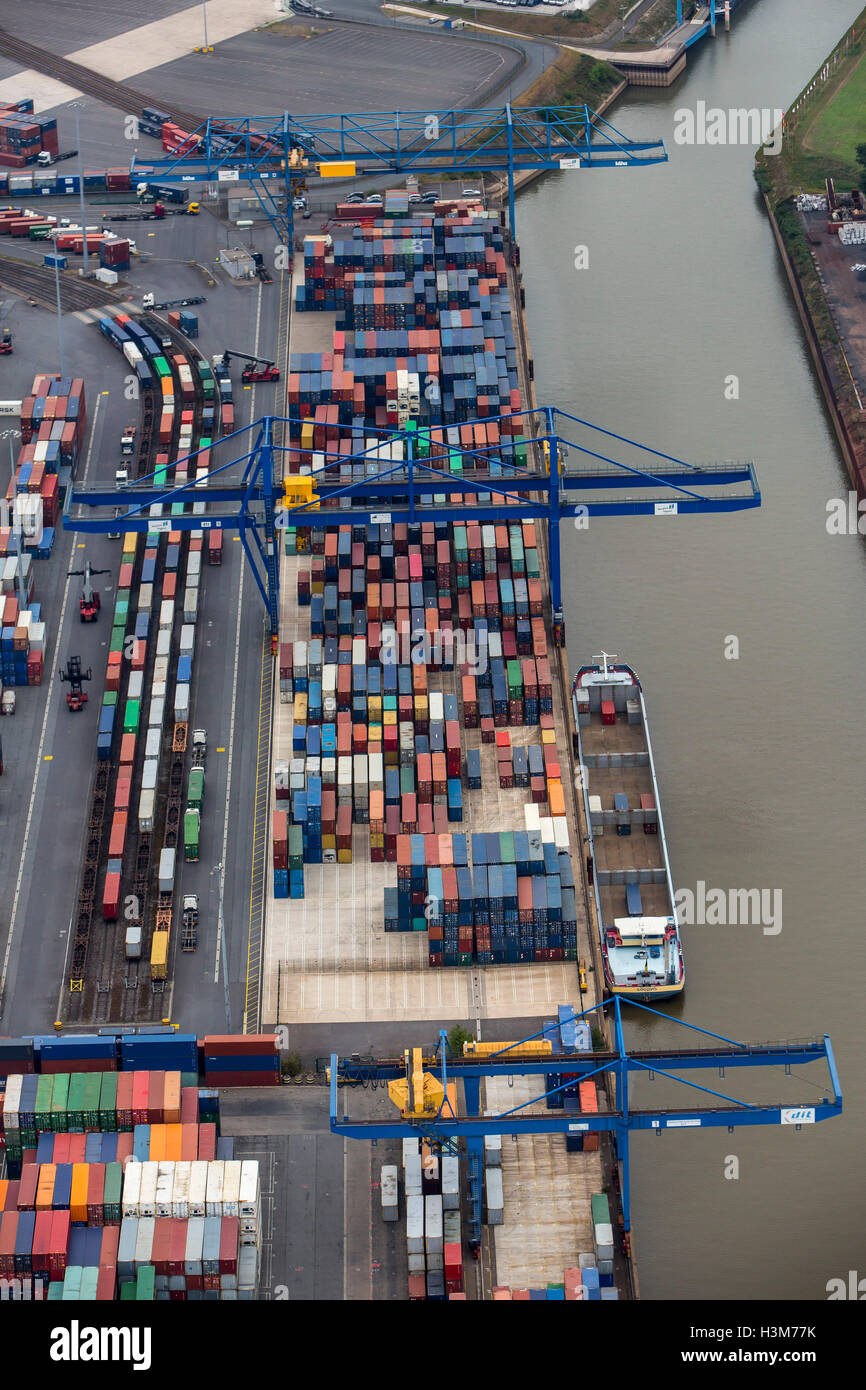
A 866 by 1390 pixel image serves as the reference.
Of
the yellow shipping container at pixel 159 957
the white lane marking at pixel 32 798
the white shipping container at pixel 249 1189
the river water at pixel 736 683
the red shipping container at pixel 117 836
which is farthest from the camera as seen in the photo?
the red shipping container at pixel 117 836

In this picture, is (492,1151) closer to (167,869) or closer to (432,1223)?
(432,1223)

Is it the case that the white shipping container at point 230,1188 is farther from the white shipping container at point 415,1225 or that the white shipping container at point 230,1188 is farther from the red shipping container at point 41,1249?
the white shipping container at point 415,1225

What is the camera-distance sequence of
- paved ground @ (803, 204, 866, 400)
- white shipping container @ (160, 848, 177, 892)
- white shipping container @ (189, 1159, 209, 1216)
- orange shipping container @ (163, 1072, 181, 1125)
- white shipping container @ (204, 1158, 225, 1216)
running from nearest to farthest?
1. white shipping container @ (189, 1159, 209, 1216)
2. white shipping container @ (204, 1158, 225, 1216)
3. orange shipping container @ (163, 1072, 181, 1125)
4. white shipping container @ (160, 848, 177, 892)
5. paved ground @ (803, 204, 866, 400)

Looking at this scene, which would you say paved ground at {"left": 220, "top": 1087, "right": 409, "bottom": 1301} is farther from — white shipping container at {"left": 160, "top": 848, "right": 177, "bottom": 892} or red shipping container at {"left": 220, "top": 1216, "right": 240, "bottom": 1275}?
white shipping container at {"left": 160, "top": 848, "right": 177, "bottom": 892}

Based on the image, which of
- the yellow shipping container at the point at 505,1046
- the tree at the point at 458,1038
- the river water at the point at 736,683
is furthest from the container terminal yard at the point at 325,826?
the river water at the point at 736,683

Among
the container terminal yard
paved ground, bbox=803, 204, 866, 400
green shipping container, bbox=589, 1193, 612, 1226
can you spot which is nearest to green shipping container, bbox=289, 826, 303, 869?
the container terminal yard
